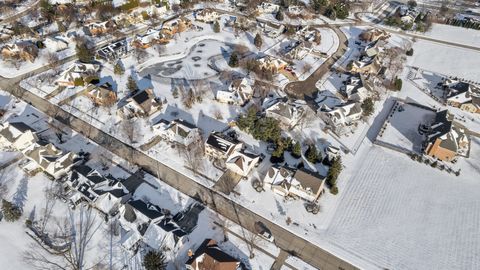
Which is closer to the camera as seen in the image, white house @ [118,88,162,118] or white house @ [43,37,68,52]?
white house @ [118,88,162,118]

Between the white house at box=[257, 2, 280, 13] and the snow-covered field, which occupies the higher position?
the white house at box=[257, 2, 280, 13]

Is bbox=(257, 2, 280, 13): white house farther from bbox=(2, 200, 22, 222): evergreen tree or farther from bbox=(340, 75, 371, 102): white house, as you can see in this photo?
bbox=(2, 200, 22, 222): evergreen tree

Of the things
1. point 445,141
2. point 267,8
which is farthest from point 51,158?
point 267,8

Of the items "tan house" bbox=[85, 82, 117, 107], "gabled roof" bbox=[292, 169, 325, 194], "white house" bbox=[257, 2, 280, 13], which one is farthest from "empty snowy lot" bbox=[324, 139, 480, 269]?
"white house" bbox=[257, 2, 280, 13]

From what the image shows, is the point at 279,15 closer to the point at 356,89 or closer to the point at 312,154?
the point at 356,89

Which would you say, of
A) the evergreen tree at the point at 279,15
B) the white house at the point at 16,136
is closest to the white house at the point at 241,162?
the white house at the point at 16,136

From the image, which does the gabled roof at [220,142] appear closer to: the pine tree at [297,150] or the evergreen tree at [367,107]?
the pine tree at [297,150]
